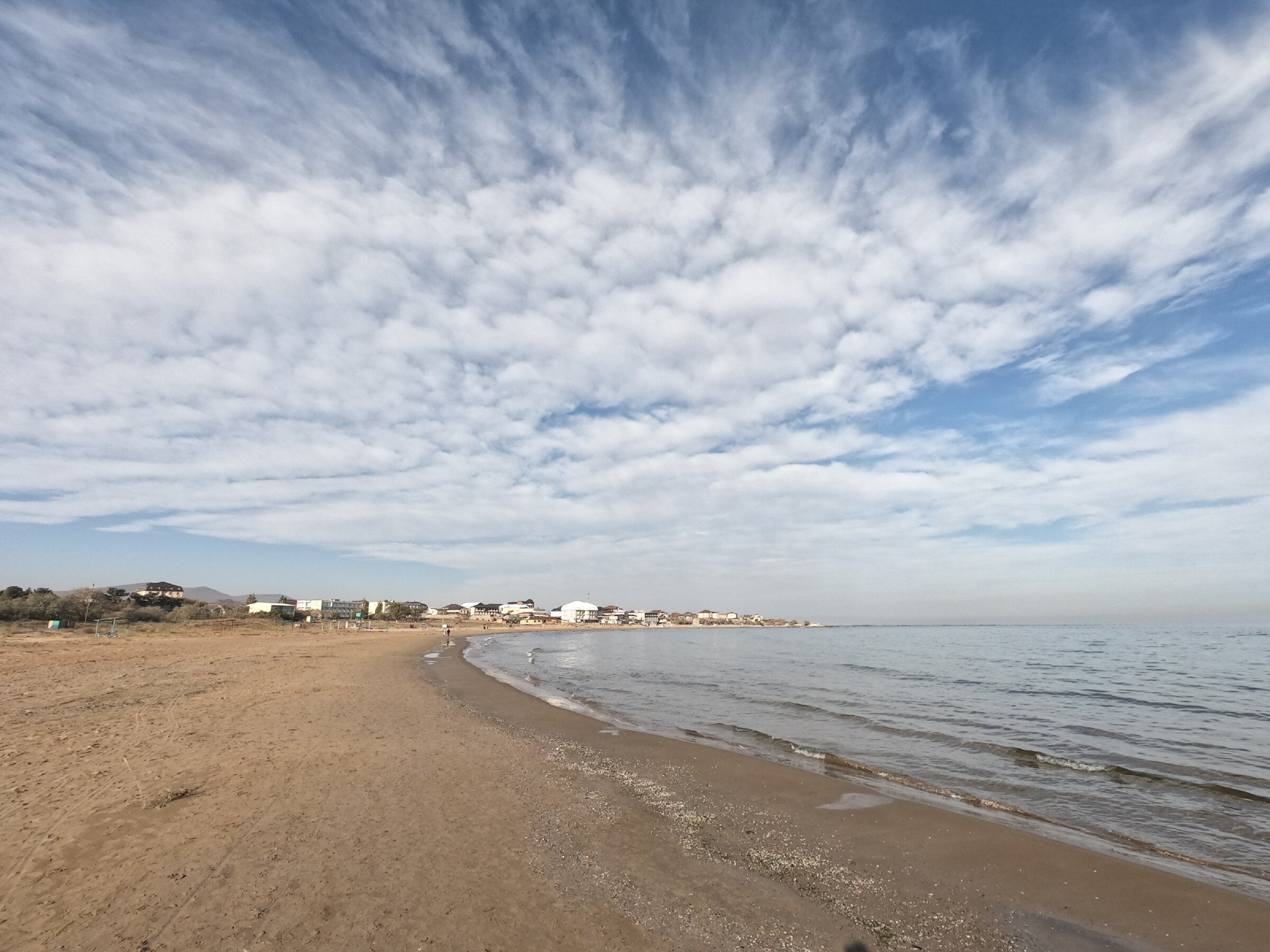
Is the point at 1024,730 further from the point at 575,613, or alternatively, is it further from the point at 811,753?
the point at 575,613

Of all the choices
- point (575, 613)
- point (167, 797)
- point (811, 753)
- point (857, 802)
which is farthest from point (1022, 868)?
point (575, 613)

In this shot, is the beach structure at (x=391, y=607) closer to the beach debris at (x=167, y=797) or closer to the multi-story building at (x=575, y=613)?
the multi-story building at (x=575, y=613)

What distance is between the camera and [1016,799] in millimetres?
11477

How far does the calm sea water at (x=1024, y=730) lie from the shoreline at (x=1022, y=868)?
0.86 metres

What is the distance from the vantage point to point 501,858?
7453 millimetres

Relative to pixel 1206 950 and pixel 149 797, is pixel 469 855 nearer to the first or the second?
pixel 149 797

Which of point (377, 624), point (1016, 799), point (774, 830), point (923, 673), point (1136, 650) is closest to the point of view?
point (774, 830)

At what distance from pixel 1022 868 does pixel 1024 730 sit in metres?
12.6

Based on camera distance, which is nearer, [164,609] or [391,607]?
[164,609]

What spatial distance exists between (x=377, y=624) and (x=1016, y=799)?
110159 mm

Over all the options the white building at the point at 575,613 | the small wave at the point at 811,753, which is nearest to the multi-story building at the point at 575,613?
the white building at the point at 575,613

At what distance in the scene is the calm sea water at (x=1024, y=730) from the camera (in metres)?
10.5

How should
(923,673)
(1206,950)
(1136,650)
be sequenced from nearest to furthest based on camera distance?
(1206,950)
(923,673)
(1136,650)

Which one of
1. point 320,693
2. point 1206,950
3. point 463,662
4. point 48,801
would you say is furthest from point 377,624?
point 1206,950
